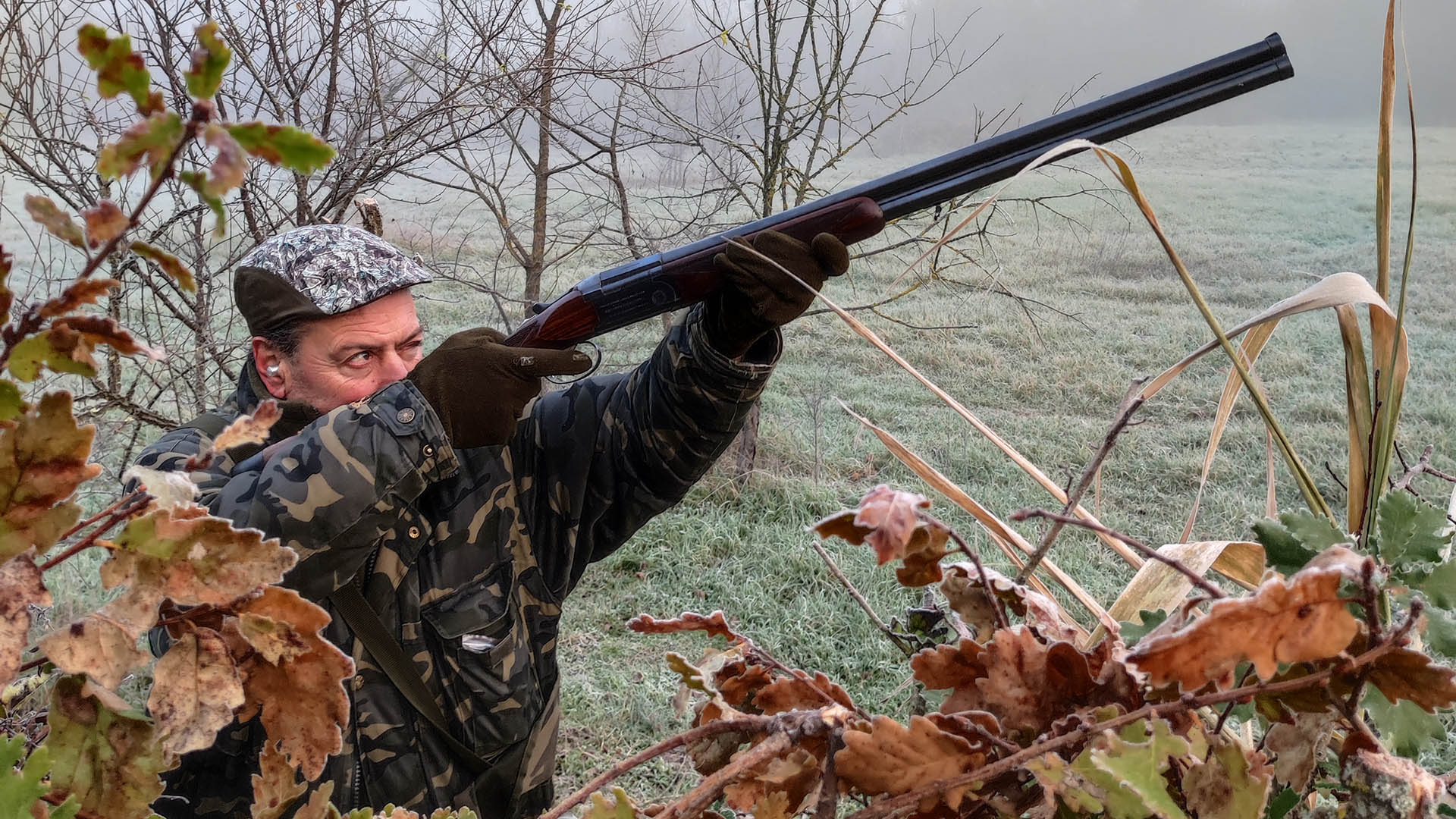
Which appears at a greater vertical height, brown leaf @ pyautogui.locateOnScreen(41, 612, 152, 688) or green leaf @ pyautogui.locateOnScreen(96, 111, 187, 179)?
Result: green leaf @ pyautogui.locateOnScreen(96, 111, 187, 179)

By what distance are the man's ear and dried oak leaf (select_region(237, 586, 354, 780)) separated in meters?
1.25

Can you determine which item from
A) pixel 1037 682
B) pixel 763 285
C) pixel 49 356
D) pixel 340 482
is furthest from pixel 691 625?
pixel 763 285

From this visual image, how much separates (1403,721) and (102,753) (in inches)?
17.1

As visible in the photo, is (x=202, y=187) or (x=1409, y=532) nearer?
(x=202, y=187)

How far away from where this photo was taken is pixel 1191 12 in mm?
4605

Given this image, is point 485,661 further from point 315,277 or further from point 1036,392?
point 1036,392

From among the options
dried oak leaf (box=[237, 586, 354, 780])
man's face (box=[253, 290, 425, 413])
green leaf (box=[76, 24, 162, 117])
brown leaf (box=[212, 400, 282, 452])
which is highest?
man's face (box=[253, 290, 425, 413])

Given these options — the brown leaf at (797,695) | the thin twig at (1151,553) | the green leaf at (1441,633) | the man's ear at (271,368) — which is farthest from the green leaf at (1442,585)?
the man's ear at (271,368)

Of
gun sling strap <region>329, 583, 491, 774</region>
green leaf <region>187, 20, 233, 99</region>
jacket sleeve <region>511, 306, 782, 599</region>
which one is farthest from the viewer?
jacket sleeve <region>511, 306, 782, 599</region>

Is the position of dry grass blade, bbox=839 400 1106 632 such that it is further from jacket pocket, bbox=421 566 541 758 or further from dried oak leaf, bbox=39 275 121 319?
jacket pocket, bbox=421 566 541 758

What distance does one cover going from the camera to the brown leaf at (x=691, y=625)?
39 centimetres

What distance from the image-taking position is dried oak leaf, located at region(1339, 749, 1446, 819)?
0.94 feet

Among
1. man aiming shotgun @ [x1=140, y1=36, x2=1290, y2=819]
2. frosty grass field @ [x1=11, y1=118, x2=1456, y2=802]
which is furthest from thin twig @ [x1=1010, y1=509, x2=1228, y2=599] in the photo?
frosty grass field @ [x1=11, y1=118, x2=1456, y2=802]

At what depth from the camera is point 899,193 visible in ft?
4.70
